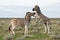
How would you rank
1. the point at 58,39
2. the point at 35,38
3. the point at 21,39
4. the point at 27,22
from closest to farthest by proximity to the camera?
the point at 58,39, the point at 21,39, the point at 35,38, the point at 27,22

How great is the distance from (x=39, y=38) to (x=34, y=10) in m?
4.70

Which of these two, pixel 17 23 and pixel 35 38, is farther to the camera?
pixel 17 23

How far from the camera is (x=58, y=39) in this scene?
752 inches

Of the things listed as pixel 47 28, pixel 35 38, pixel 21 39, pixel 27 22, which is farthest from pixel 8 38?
pixel 47 28

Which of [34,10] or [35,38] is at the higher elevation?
[34,10]

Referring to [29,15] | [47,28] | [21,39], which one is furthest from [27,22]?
[21,39]

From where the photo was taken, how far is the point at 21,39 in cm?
2041

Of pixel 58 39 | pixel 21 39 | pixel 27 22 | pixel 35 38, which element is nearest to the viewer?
pixel 58 39

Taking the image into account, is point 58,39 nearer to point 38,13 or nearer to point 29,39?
point 29,39

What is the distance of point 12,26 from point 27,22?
1.79 metres

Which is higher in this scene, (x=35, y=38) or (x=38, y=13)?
(x=38, y=13)

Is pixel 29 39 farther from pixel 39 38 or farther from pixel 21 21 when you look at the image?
pixel 21 21

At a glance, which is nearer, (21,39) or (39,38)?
(21,39)

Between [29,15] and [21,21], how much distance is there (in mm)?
1096
